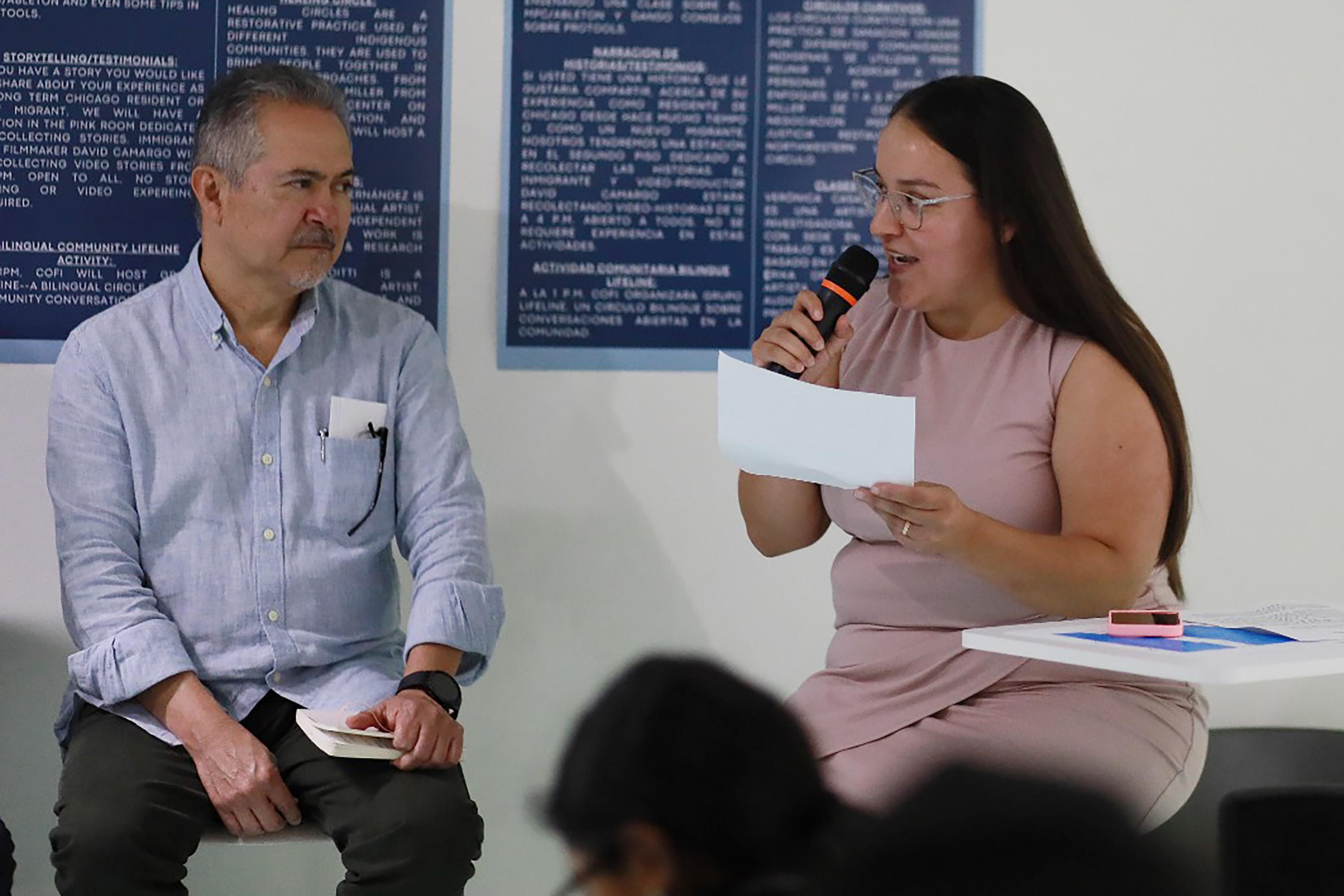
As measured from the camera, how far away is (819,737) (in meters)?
2.11

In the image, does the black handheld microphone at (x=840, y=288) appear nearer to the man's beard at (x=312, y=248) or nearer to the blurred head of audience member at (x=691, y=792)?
the man's beard at (x=312, y=248)

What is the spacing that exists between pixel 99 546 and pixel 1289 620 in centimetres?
172

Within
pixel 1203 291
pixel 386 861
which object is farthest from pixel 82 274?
pixel 1203 291

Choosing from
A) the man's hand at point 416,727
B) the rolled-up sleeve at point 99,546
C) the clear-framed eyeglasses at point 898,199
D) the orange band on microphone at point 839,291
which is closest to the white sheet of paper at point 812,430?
the orange band on microphone at point 839,291

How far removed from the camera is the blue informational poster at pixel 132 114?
2900 millimetres

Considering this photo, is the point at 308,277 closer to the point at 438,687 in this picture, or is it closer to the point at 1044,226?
the point at 438,687

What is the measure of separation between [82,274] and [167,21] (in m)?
0.50

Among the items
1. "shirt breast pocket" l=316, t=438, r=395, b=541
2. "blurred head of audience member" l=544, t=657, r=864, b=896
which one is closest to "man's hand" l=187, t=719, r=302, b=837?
"shirt breast pocket" l=316, t=438, r=395, b=541

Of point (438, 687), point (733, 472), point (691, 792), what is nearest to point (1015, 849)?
point (691, 792)

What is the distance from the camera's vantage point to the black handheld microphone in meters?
2.14

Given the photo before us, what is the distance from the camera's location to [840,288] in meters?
2.15

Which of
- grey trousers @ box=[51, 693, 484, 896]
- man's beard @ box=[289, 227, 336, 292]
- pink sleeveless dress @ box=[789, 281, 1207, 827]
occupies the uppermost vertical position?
man's beard @ box=[289, 227, 336, 292]

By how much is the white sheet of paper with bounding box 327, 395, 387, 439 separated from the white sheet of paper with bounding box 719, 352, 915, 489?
0.82m

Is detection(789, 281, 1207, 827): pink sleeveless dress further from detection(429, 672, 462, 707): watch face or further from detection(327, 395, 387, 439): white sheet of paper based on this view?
detection(327, 395, 387, 439): white sheet of paper
